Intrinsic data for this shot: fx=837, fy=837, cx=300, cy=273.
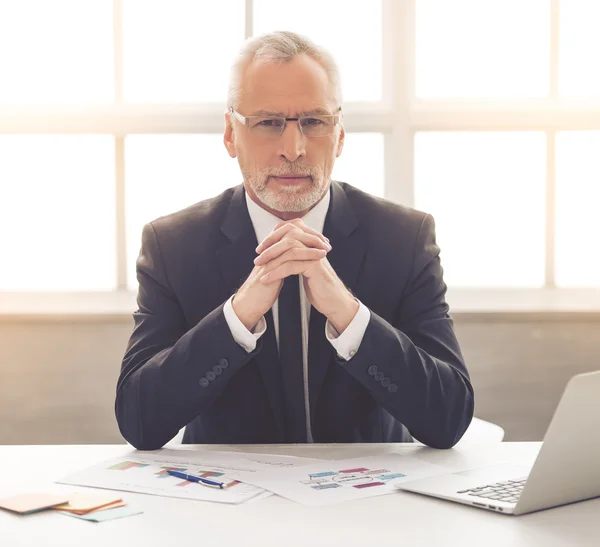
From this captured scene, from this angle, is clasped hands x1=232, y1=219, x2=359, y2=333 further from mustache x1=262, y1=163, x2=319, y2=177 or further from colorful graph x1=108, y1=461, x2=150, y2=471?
colorful graph x1=108, y1=461, x2=150, y2=471

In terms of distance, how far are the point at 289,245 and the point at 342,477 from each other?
1.77 feet

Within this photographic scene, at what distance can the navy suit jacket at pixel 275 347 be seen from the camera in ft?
5.50

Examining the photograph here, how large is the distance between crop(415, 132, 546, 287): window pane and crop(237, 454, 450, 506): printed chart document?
6.69ft

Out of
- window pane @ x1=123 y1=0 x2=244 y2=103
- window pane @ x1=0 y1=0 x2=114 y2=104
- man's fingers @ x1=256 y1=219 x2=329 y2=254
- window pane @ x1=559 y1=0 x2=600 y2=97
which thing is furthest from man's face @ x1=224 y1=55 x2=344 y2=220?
window pane @ x1=559 y1=0 x2=600 y2=97

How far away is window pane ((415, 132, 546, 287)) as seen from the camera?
11.3 ft

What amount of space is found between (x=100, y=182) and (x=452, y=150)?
1453 millimetres

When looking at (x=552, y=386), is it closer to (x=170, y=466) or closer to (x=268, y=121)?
(x=268, y=121)

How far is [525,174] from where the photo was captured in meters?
3.44

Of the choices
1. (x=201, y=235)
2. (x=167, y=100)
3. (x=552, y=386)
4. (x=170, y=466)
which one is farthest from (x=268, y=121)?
(x=552, y=386)

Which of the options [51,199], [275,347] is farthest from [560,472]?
[51,199]

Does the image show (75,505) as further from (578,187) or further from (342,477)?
(578,187)

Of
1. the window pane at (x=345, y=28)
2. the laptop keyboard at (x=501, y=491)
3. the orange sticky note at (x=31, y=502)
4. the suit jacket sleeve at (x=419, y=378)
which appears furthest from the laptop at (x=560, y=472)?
the window pane at (x=345, y=28)

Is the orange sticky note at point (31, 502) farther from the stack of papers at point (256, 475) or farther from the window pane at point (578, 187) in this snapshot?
the window pane at point (578, 187)

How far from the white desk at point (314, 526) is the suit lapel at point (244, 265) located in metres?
0.67
